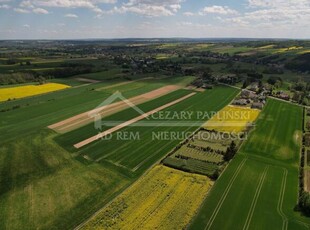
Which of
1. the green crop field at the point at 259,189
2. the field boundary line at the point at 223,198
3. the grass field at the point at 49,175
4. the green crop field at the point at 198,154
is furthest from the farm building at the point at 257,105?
the grass field at the point at 49,175

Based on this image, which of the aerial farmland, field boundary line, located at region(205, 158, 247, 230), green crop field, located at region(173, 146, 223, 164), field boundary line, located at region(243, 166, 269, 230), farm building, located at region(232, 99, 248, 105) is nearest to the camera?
field boundary line, located at region(243, 166, 269, 230)

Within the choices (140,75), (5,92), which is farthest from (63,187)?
(140,75)

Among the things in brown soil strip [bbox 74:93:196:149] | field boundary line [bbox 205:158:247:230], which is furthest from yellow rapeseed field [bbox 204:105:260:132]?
field boundary line [bbox 205:158:247:230]

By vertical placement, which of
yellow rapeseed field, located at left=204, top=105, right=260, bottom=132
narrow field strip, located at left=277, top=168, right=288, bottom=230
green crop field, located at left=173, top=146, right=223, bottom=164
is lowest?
narrow field strip, located at left=277, top=168, right=288, bottom=230

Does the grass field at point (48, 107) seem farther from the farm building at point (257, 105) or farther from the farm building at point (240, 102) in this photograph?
the farm building at point (257, 105)

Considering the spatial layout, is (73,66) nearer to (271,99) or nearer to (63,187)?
(271,99)

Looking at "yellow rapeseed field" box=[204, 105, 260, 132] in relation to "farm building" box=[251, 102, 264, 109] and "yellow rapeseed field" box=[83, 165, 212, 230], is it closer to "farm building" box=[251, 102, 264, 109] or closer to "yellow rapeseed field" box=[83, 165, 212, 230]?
"farm building" box=[251, 102, 264, 109]
